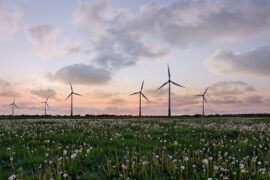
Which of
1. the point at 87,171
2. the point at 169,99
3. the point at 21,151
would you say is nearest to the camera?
the point at 87,171

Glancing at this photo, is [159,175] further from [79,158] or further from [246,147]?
[246,147]

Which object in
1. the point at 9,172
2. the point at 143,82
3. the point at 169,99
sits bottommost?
the point at 9,172

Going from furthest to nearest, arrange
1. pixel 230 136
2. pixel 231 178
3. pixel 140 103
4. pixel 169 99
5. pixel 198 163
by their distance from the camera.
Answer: pixel 140 103, pixel 169 99, pixel 230 136, pixel 198 163, pixel 231 178

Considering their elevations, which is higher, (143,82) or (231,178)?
(143,82)

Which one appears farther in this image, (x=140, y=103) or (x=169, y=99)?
(x=140, y=103)

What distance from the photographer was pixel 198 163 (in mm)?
8477

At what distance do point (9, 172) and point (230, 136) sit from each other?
12892 mm

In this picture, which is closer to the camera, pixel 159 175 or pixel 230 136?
pixel 159 175

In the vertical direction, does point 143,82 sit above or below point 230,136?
above

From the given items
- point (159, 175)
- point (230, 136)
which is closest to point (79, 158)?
point (159, 175)

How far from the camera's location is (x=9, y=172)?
7.75 metres

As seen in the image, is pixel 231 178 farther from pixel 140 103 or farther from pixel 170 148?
pixel 140 103

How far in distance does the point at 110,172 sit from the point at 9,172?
337cm

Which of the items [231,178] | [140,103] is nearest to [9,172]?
[231,178]
